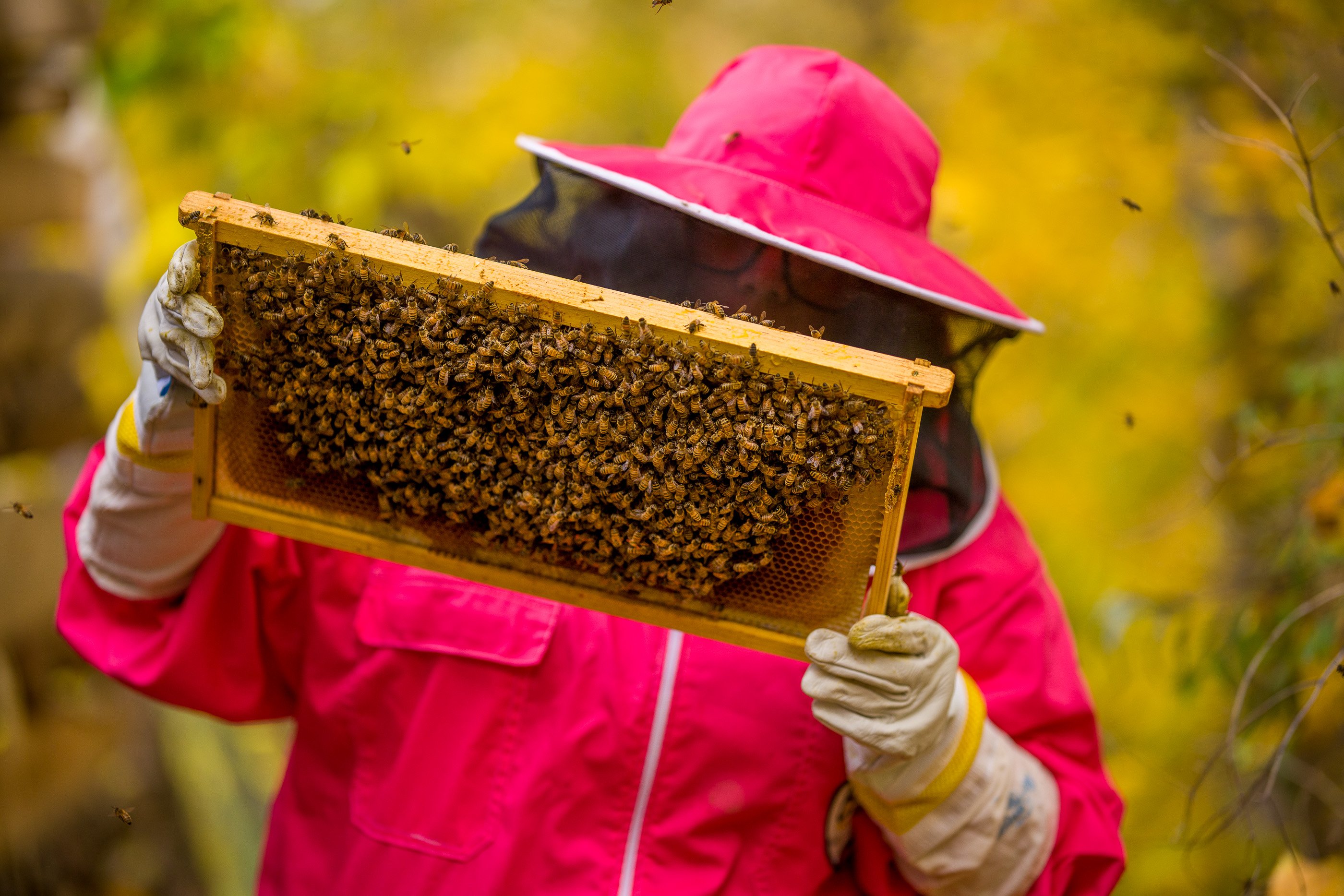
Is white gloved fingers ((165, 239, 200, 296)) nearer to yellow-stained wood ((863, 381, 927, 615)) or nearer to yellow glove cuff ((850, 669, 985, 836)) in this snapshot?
yellow-stained wood ((863, 381, 927, 615))

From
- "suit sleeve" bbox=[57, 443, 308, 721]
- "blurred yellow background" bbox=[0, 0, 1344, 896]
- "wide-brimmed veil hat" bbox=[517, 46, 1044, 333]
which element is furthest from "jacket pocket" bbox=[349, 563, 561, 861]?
"blurred yellow background" bbox=[0, 0, 1344, 896]

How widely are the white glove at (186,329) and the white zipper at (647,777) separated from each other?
1.18 metres

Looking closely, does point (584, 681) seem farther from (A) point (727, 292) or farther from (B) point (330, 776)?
(A) point (727, 292)

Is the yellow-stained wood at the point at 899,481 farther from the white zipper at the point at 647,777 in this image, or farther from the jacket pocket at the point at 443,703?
the jacket pocket at the point at 443,703

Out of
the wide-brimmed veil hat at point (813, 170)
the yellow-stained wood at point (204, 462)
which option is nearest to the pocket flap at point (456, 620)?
the yellow-stained wood at point (204, 462)

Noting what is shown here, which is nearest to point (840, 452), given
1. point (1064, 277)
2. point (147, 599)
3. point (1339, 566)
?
point (147, 599)

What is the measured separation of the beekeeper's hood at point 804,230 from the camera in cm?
200

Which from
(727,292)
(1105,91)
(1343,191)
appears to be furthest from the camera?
(1105,91)

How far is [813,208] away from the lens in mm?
2109

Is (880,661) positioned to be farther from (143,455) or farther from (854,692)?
(143,455)

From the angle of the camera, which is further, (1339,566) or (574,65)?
(574,65)

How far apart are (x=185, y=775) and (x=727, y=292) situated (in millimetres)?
6863

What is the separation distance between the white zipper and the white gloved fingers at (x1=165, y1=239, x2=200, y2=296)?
1.31 m

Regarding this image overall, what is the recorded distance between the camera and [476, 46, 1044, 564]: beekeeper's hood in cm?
200
